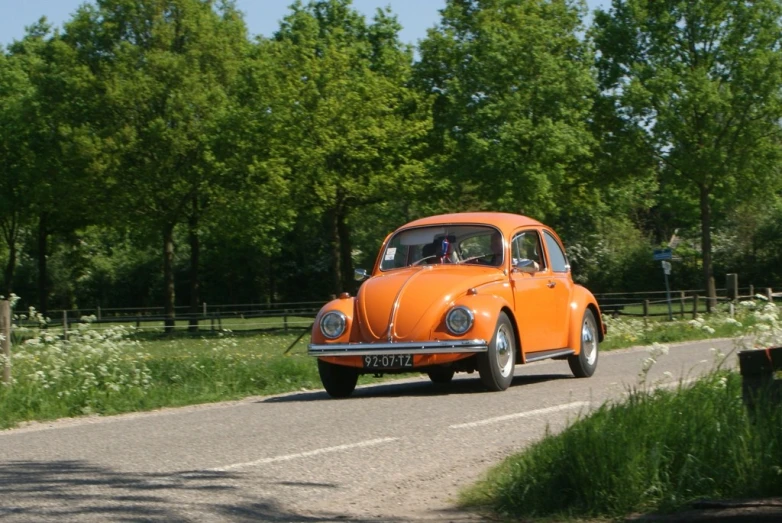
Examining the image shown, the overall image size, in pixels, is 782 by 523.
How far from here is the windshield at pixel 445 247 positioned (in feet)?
46.1

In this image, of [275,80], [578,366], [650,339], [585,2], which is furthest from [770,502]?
[585,2]

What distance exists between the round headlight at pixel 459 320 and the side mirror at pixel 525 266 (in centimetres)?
160

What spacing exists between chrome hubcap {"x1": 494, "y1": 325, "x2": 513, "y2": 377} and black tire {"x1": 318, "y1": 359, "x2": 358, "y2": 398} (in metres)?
1.51

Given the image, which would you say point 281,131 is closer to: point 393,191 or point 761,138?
point 393,191

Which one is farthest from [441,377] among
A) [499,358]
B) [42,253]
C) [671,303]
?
Result: [42,253]

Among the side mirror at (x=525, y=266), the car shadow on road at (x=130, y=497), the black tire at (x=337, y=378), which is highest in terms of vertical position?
the side mirror at (x=525, y=266)

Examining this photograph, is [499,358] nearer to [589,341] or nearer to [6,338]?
[589,341]

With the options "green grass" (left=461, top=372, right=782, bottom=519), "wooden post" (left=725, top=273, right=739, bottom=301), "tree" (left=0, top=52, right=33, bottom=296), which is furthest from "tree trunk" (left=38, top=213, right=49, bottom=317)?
"green grass" (left=461, top=372, right=782, bottom=519)

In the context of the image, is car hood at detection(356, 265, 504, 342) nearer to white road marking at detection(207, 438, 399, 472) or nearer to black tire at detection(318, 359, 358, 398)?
black tire at detection(318, 359, 358, 398)

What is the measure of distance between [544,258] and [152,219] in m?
35.1

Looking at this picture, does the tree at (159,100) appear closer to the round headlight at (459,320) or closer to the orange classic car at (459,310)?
the orange classic car at (459,310)

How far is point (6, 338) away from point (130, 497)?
6.71 metres

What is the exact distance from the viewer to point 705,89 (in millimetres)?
41594

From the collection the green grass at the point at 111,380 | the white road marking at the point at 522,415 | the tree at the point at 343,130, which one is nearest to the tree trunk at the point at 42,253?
the tree at the point at 343,130
